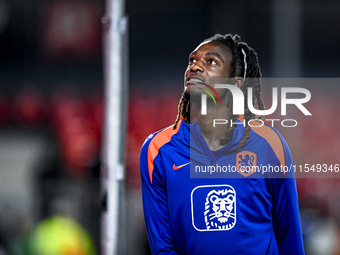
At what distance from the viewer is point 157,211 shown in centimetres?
132

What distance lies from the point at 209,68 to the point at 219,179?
0.43m

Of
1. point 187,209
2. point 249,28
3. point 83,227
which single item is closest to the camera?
point 187,209

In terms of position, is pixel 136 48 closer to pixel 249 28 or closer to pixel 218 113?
pixel 249 28

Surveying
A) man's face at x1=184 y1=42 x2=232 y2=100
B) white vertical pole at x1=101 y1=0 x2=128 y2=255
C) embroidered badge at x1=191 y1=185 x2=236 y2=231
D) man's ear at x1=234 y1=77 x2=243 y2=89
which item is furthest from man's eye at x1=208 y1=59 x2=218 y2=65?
embroidered badge at x1=191 y1=185 x2=236 y2=231

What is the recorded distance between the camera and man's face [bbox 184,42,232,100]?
131cm

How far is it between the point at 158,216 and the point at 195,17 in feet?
7.06

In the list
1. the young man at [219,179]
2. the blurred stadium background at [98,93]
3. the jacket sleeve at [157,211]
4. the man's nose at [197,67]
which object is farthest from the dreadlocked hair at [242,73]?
the blurred stadium background at [98,93]

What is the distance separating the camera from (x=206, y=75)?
1.31 metres

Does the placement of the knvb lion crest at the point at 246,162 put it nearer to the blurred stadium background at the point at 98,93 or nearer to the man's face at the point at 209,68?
the man's face at the point at 209,68

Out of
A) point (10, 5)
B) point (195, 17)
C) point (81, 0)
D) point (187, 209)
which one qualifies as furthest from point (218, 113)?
point (10, 5)

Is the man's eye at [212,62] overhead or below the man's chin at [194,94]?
overhead

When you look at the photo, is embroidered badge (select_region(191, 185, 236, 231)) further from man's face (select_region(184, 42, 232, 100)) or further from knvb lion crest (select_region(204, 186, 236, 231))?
man's face (select_region(184, 42, 232, 100))

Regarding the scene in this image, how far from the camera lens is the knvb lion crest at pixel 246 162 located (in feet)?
4.32

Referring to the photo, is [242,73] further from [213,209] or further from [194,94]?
[213,209]
